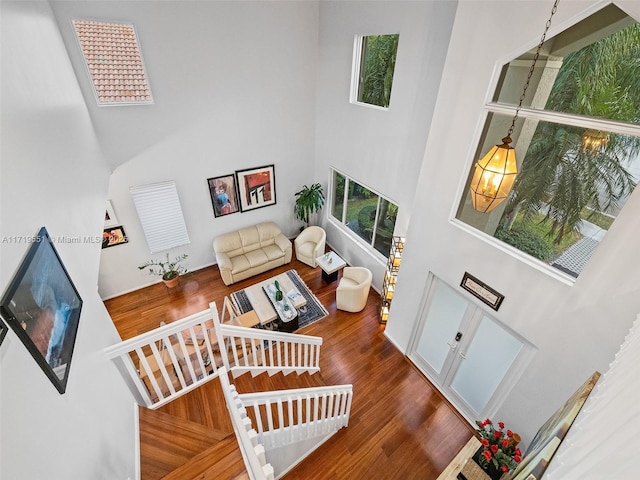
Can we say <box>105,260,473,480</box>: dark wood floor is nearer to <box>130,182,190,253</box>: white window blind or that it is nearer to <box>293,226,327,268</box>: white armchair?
<box>293,226,327,268</box>: white armchair

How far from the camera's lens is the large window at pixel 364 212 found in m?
5.53

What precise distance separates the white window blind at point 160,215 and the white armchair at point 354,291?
11.1ft

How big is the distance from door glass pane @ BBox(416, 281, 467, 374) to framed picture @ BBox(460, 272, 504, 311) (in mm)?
404

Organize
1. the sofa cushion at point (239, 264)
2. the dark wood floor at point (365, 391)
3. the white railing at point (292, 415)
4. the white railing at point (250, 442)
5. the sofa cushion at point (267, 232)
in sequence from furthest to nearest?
the sofa cushion at point (267, 232)
the sofa cushion at point (239, 264)
the dark wood floor at point (365, 391)
the white railing at point (292, 415)
the white railing at point (250, 442)

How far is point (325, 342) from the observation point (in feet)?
16.6

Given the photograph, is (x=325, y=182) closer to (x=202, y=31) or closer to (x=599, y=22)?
(x=202, y=31)

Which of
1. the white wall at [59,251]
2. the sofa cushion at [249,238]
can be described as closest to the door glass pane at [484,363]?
the white wall at [59,251]

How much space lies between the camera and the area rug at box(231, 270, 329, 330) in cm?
552

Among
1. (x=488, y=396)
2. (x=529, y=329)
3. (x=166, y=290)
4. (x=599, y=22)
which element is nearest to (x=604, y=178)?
(x=599, y=22)

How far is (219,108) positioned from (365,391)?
5.31 m

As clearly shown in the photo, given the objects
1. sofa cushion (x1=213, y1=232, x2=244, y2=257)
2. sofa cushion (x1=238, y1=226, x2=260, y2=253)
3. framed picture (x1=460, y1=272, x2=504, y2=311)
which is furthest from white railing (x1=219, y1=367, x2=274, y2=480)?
sofa cushion (x1=238, y1=226, x2=260, y2=253)

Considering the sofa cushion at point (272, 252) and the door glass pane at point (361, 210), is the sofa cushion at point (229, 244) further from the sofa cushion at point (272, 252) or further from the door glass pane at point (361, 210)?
the door glass pane at point (361, 210)

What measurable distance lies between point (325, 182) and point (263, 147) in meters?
1.58

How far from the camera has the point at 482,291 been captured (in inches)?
128
